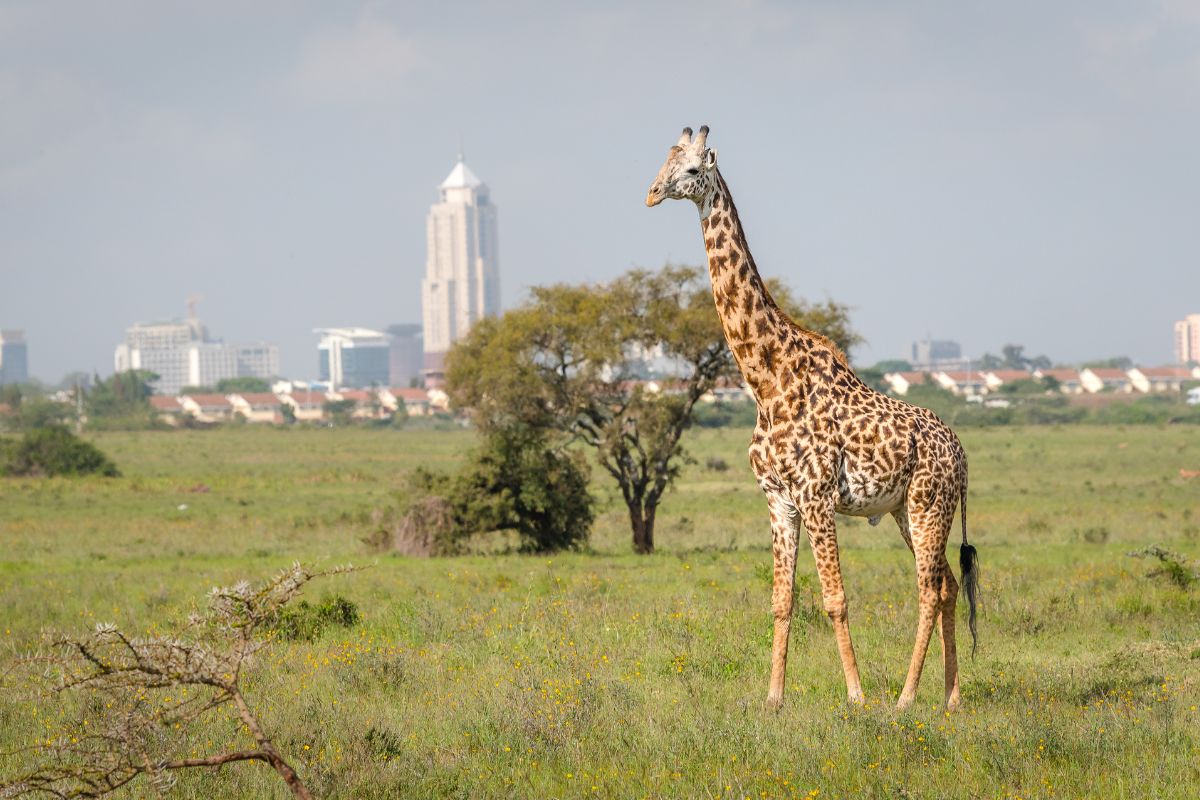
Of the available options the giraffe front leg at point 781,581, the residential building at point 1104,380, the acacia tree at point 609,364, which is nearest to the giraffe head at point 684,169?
the giraffe front leg at point 781,581

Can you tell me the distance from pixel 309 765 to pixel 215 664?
195cm

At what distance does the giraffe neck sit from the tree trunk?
16.8m

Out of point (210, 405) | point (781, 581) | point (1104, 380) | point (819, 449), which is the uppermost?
point (1104, 380)

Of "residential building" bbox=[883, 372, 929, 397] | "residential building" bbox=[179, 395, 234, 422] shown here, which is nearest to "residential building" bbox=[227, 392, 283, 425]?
"residential building" bbox=[179, 395, 234, 422]

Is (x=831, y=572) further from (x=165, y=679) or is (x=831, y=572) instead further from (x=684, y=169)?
(x=165, y=679)

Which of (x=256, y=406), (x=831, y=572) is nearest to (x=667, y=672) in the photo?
(x=831, y=572)

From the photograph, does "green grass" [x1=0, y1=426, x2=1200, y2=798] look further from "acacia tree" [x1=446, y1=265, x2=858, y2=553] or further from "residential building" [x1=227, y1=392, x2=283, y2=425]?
"residential building" [x1=227, y1=392, x2=283, y2=425]

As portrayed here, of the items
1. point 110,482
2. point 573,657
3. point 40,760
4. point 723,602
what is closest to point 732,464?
point 110,482

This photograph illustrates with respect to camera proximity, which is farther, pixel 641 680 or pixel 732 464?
pixel 732 464

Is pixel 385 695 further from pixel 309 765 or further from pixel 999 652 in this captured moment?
pixel 999 652

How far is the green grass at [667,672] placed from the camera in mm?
9828

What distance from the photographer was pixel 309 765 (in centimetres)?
959

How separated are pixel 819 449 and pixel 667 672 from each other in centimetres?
306

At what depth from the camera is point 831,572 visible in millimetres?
11945
